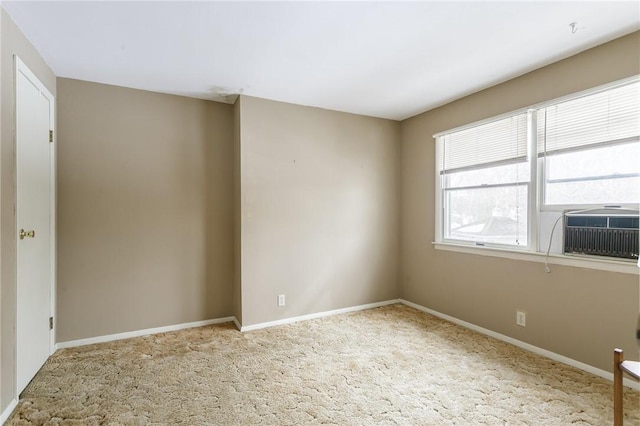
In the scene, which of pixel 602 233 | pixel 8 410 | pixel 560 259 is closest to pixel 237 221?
pixel 8 410

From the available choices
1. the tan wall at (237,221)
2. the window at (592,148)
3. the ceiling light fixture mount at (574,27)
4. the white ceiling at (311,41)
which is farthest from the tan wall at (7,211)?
the window at (592,148)

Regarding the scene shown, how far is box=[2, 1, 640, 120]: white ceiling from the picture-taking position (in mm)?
1941

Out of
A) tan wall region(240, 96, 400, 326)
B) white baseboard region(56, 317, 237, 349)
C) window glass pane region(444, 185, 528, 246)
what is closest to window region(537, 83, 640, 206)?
window glass pane region(444, 185, 528, 246)

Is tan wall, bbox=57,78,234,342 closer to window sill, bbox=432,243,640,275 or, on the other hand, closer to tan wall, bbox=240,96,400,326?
tan wall, bbox=240,96,400,326

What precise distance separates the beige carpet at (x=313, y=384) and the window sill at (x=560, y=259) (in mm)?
813

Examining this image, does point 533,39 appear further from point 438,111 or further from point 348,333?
point 348,333

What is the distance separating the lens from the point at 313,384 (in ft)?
7.47

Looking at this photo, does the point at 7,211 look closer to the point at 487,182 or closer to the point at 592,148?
the point at 487,182

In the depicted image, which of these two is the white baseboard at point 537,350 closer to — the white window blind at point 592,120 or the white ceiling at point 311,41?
the white window blind at point 592,120

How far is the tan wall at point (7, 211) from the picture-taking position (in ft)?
6.15

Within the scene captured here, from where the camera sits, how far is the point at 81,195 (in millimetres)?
2908

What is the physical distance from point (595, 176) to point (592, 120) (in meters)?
0.43

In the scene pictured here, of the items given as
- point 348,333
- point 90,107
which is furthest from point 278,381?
point 90,107

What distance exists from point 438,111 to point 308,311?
2.82 meters
